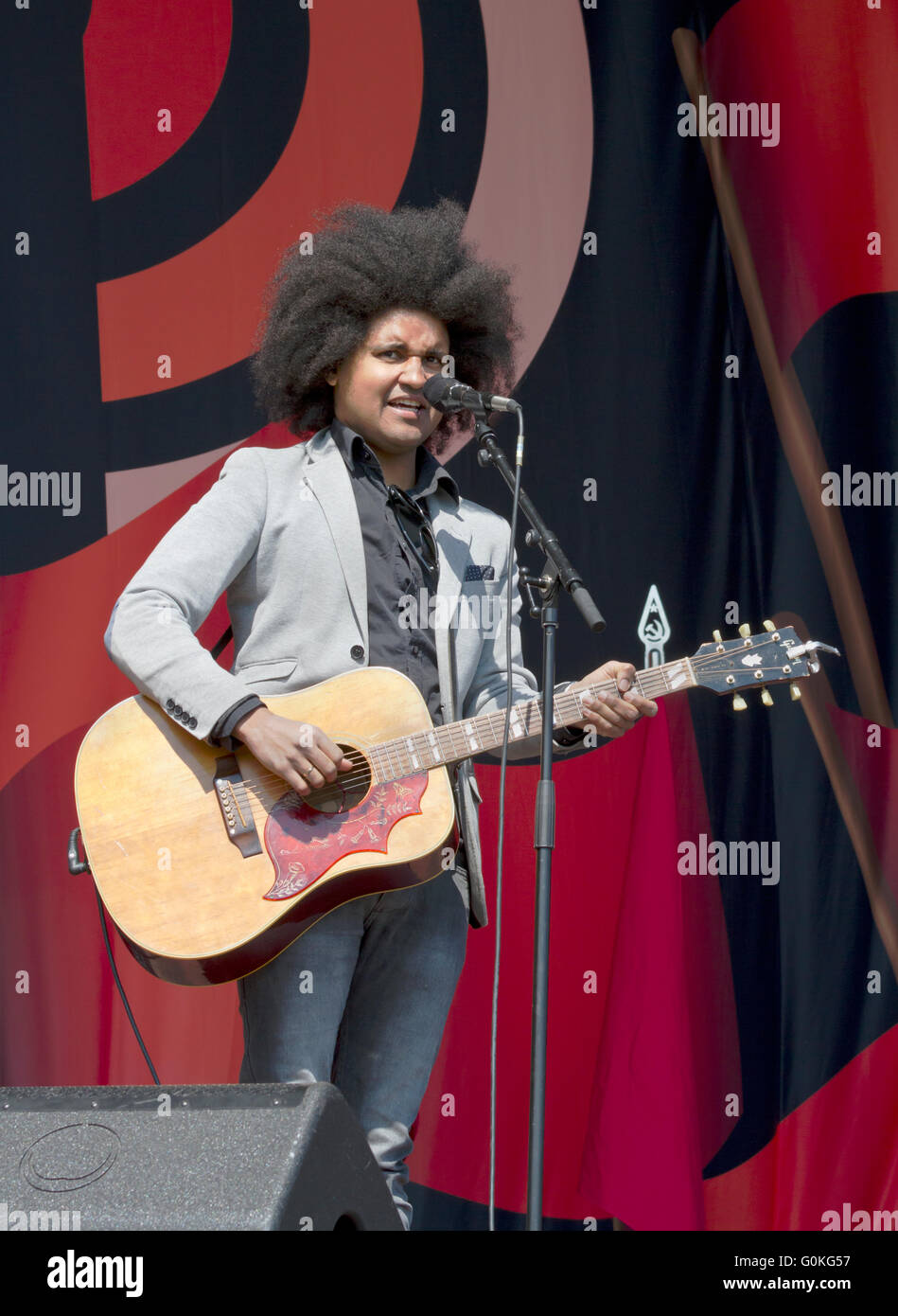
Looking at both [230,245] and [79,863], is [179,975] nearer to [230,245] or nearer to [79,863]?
[79,863]

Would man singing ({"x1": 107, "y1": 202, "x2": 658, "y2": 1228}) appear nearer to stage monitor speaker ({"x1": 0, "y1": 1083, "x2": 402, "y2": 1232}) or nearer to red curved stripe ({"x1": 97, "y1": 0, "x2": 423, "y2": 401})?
red curved stripe ({"x1": 97, "y1": 0, "x2": 423, "y2": 401})

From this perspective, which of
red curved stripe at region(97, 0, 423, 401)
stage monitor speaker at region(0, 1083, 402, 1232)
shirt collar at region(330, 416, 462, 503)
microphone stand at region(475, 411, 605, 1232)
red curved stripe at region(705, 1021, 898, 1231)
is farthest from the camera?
red curved stripe at region(97, 0, 423, 401)

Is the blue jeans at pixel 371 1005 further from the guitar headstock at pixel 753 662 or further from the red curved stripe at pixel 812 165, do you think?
the red curved stripe at pixel 812 165

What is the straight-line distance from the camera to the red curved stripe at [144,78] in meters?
4.03

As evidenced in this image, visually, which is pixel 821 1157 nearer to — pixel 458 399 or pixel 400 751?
pixel 400 751

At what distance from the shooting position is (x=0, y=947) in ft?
12.3

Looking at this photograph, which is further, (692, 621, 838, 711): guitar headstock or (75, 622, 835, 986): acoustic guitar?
(692, 621, 838, 711): guitar headstock

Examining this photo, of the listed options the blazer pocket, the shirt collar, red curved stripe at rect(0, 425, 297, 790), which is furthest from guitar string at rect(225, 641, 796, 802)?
red curved stripe at rect(0, 425, 297, 790)

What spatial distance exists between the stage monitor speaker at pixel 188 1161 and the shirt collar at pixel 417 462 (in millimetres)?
1653

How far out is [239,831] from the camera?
2660 millimetres

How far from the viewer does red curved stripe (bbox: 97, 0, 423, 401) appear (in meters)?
4.00

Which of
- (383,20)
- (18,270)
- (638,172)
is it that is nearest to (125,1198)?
(18,270)

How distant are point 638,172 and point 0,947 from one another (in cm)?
298

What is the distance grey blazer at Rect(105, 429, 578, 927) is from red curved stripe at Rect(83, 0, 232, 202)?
1.55m
